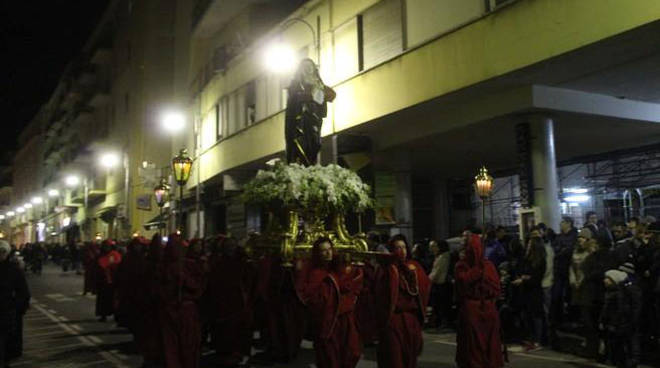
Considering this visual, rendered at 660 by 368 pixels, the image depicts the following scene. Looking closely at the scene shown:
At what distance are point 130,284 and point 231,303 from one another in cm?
312

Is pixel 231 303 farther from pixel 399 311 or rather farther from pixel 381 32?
pixel 381 32

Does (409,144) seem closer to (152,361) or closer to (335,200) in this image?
(335,200)

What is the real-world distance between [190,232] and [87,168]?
70.9ft

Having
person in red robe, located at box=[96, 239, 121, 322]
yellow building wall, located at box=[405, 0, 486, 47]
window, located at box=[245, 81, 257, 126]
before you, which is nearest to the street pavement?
person in red robe, located at box=[96, 239, 121, 322]

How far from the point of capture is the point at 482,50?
44.7 feet

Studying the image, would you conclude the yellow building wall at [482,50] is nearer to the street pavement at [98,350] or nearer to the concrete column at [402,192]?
the concrete column at [402,192]

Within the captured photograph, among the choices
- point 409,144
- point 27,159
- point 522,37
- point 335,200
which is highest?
point 27,159

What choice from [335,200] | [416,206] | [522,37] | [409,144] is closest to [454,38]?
[522,37]

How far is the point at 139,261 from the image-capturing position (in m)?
12.4

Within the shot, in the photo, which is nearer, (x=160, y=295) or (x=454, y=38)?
(x=160, y=295)

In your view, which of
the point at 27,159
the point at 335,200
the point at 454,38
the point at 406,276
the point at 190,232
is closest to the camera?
the point at 406,276

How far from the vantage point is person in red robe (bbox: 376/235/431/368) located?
23.9 ft

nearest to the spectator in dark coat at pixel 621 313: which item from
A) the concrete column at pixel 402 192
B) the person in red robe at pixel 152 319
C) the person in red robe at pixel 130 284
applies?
the person in red robe at pixel 152 319

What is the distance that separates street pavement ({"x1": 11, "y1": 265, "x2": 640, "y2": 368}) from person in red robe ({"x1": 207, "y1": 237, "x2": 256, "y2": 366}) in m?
0.34
